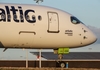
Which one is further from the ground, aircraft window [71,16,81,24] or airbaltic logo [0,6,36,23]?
airbaltic logo [0,6,36,23]

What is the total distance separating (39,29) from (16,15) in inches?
86.7

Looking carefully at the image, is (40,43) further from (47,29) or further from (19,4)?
(19,4)

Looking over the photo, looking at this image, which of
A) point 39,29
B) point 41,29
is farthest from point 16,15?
point 41,29

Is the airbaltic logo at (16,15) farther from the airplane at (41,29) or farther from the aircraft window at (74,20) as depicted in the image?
the aircraft window at (74,20)

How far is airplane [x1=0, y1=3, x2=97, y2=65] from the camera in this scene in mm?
29531

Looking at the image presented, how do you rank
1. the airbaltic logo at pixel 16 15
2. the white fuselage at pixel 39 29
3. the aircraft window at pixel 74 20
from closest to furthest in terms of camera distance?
the airbaltic logo at pixel 16 15 → the white fuselage at pixel 39 29 → the aircraft window at pixel 74 20

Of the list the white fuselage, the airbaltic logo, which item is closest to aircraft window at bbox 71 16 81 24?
the white fuselage

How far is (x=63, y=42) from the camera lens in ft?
102

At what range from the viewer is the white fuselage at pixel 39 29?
29.5 metres

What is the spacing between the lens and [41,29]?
99.3 ft

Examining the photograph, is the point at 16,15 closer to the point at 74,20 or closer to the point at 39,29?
the point at 39,29

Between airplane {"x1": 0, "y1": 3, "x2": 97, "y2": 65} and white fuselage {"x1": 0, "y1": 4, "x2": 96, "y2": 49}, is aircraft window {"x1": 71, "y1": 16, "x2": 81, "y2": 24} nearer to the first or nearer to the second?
airplane {"x1": 0, "y1": 3, "x2": 97, "y2": 65}

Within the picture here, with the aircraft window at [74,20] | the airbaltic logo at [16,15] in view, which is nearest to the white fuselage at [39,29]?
the airbaltic logo at [16,15]

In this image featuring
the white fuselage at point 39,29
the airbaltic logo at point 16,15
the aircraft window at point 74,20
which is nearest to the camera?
the airbaltic logo at point 16,15
